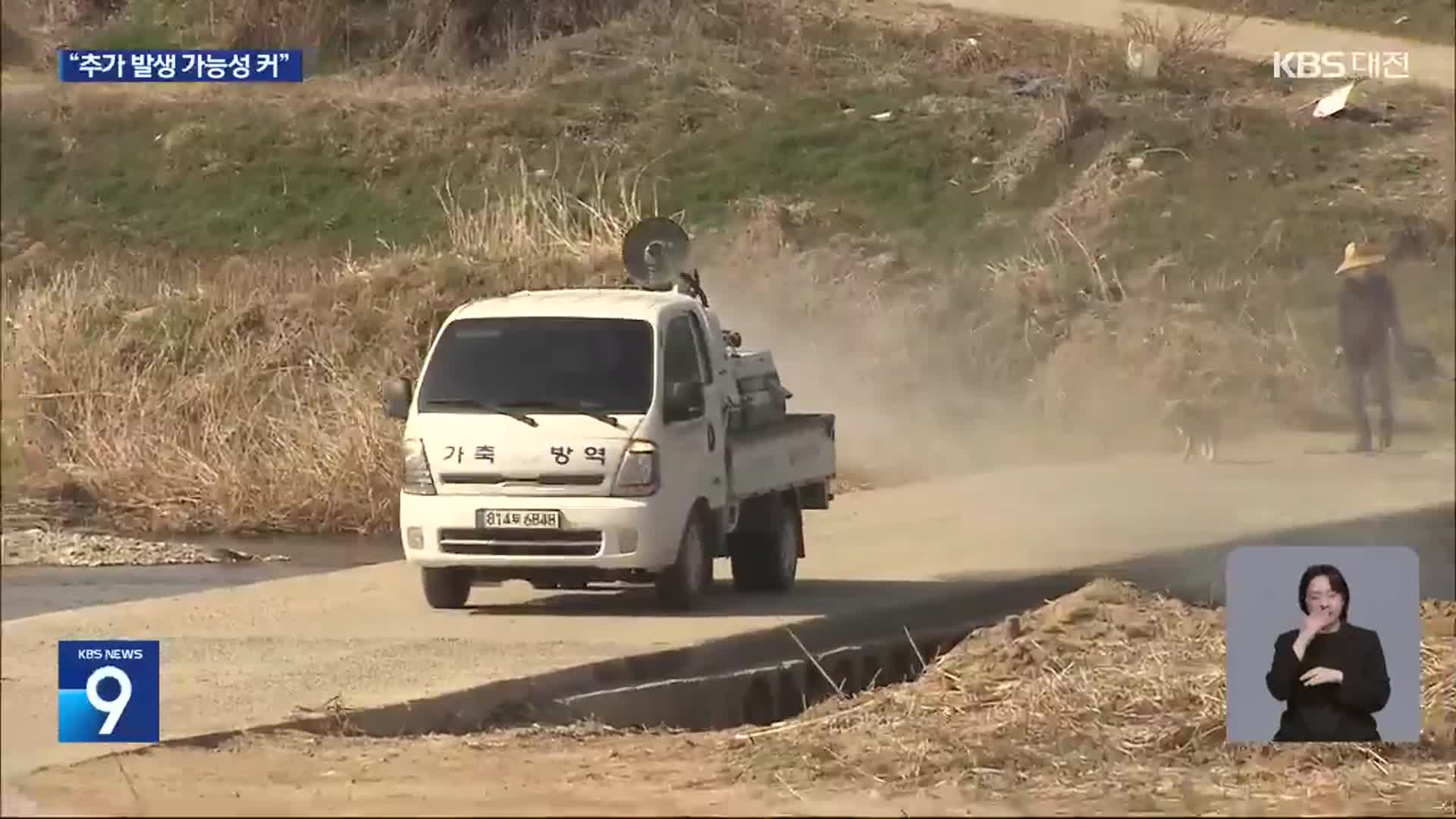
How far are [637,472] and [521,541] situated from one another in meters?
0.60

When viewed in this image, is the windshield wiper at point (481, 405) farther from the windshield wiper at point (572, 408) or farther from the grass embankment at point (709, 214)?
the grass embankment at point (709, 214)

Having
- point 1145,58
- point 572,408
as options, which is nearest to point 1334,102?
point 1145,58

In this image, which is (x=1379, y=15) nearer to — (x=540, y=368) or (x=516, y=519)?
(x=540, y=368)

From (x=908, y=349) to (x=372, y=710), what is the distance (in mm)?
3969

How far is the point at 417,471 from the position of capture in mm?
12719

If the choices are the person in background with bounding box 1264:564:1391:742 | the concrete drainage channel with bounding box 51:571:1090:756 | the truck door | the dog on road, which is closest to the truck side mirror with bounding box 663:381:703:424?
the truck door

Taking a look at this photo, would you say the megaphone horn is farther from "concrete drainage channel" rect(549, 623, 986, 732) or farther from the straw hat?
the straw hat

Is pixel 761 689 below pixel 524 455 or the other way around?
below

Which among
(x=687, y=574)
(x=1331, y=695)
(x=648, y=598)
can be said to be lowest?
(x=1331, y=695)

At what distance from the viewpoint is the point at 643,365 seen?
13.0 metres

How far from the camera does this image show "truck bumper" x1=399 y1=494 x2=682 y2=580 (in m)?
12.5
